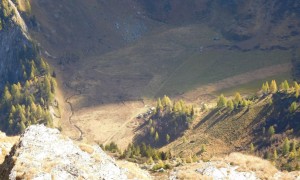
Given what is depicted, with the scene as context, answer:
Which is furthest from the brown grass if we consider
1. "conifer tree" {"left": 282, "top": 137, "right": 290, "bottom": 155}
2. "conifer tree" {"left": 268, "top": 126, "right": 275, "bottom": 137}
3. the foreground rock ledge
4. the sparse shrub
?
the sparse shrub

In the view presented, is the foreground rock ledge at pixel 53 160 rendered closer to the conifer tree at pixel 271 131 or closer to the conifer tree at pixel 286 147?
the conifer tree at pixel 286 147

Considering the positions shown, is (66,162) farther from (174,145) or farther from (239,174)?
(174,145)

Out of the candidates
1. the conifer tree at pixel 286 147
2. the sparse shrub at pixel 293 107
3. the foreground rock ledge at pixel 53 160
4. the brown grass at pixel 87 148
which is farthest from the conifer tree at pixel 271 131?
the brown grass at pixel 87 148

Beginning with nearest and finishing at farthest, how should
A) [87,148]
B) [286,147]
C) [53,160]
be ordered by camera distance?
1. [53,160]
2. [87,148]
3. [286,147]

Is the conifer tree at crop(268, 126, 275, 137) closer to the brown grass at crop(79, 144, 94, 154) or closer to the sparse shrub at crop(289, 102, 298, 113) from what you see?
the sparse shrub at crop(289, 102, 298, 113)

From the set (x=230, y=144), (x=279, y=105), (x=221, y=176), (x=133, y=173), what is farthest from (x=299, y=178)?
(x=279, y=105)

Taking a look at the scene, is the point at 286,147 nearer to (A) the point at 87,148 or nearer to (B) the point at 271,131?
(B) the point at 271,131

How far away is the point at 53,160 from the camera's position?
47781mm

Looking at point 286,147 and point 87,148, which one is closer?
point 87,148

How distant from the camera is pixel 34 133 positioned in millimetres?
52531

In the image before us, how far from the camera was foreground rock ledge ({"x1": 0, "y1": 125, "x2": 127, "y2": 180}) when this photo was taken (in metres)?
45.6

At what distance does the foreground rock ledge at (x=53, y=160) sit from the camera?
4559 cm

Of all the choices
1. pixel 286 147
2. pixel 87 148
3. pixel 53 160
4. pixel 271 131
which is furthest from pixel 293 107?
pixel 53 160

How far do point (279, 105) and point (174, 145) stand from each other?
48117 millimetres
